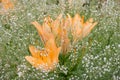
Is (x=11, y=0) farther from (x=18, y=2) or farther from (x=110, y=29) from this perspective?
(x=110, y=29)

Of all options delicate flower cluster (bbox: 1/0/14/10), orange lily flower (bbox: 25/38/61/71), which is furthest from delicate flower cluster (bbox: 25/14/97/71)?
delicate flower cluster (bbox: 1/0/14/10)

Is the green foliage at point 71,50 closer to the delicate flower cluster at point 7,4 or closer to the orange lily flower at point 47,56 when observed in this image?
the orange lily flower at point 47,56

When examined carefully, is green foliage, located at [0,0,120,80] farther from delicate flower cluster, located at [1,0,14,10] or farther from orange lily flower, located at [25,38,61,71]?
delicate flower cluster, located at [1,0,14,10]

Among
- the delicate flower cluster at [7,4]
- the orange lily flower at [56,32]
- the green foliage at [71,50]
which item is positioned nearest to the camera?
the green foliage at [71,50]

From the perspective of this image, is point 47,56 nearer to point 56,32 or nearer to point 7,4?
point 56,32

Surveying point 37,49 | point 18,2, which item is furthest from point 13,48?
point 18,2

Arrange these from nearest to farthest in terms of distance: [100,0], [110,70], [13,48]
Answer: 1. [110,70]
2. [13,48]
3. [100,0]

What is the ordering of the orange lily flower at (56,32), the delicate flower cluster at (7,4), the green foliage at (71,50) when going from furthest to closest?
the delicate flower cluster at (7,4)
the orange lily flower at (56,32)
the green foliage at (71,50)

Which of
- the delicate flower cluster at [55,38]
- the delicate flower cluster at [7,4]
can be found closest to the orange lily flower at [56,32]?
the delicate flower cluster at [55,38]
